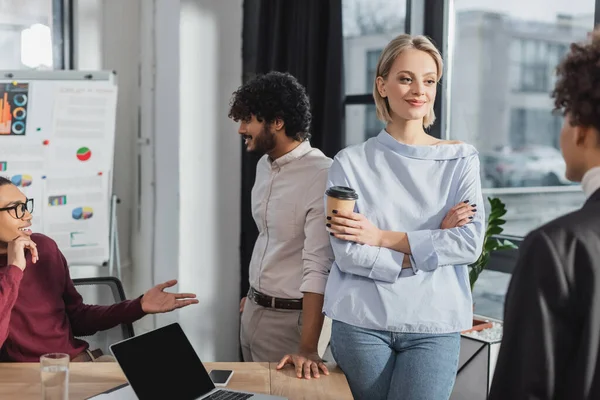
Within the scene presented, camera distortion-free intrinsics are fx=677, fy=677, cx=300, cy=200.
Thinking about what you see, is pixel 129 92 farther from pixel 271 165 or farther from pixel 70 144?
pixel 271 165

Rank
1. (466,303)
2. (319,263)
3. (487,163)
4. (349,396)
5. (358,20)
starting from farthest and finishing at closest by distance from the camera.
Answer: (358,20)
(487,163)
(319,263)
(466,303)
(349,396)

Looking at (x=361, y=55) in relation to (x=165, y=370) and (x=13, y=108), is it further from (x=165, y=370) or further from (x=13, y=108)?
(x=165, y=370)

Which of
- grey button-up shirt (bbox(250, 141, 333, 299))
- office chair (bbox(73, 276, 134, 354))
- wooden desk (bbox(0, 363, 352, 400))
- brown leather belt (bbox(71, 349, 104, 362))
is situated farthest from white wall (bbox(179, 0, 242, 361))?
wooden desk (bbox(0, 363, 352, 400))

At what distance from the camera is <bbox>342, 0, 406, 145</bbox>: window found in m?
3.47

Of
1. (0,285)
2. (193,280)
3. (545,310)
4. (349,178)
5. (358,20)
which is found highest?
(358,20)

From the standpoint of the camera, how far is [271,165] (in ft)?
7.39

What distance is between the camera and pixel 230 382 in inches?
65.1

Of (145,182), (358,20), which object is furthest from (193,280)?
(358,20)

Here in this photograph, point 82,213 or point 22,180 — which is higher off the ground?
point 22,180

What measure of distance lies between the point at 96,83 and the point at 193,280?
119cm

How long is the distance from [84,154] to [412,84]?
6.95 feet

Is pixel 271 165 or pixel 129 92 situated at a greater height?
A: pixel 129 92

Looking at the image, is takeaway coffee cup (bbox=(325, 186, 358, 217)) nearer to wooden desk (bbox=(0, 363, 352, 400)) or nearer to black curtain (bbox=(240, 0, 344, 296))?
Result: wooden desk (bbox=(0, 363, 352, 400))

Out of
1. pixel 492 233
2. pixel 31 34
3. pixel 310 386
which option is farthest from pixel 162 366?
pixel 31 34
